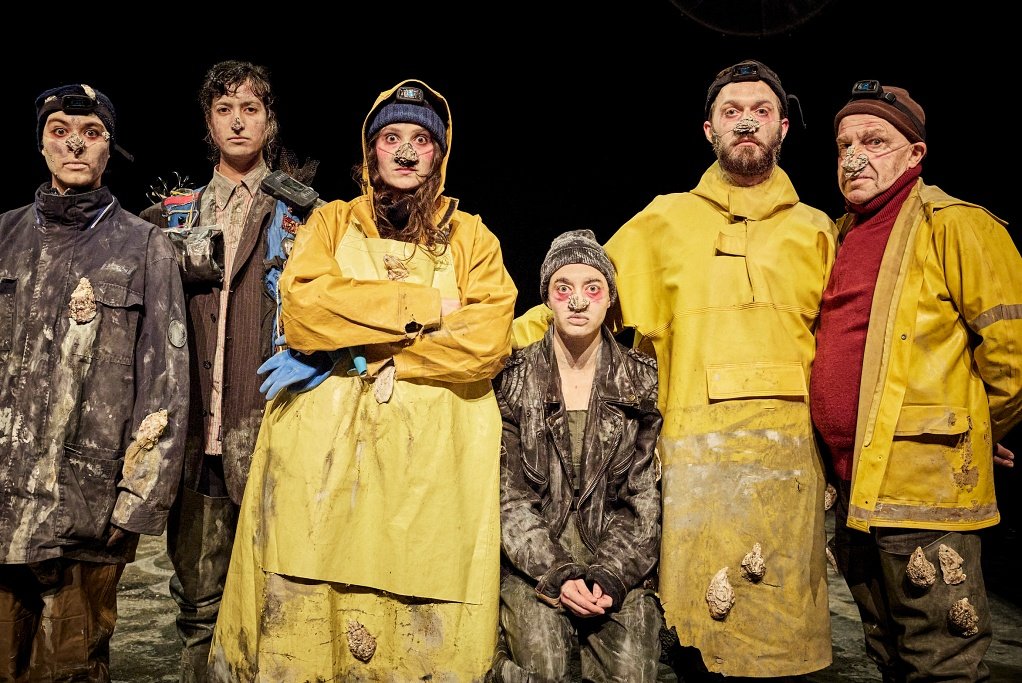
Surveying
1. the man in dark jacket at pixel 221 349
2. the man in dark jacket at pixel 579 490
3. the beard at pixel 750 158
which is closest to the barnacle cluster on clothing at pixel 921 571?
the man in dark jacket at pixel 579 490

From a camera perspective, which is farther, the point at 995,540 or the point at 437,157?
the point at 995,540

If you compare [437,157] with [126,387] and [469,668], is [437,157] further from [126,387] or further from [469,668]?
[469,668]

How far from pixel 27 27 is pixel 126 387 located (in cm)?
284

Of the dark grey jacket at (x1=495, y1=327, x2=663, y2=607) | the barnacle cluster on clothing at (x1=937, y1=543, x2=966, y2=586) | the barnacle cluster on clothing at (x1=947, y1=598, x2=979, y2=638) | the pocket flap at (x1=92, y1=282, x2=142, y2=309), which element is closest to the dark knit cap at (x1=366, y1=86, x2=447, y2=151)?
the dark grey jacket at (x1=495, y1=327, x2=663, y2=607)

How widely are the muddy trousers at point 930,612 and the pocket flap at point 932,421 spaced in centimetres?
29

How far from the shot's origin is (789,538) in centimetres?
251

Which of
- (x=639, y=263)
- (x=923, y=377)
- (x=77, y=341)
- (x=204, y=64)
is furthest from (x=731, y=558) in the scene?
(x=204, y=64)

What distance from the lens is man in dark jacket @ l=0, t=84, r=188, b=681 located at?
245 centimetres

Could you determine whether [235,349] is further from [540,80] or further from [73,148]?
[540,80]

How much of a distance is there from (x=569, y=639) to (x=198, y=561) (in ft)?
4.20

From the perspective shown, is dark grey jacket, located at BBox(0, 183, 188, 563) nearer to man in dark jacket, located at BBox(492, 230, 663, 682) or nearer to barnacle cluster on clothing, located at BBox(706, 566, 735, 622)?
man in dark jacket, located at BBox(492, 230, 663, 682)

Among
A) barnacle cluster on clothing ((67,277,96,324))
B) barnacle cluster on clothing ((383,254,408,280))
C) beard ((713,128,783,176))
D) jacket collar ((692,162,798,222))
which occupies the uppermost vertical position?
beard ((713,128,783,176))

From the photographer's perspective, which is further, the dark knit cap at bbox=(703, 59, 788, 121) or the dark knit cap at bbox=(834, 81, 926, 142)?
the dark knit cap at bbox=(703, 59, 788, 121)

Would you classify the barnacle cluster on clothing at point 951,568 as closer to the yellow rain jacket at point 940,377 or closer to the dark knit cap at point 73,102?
the yellow rain jacket at point 940,377
